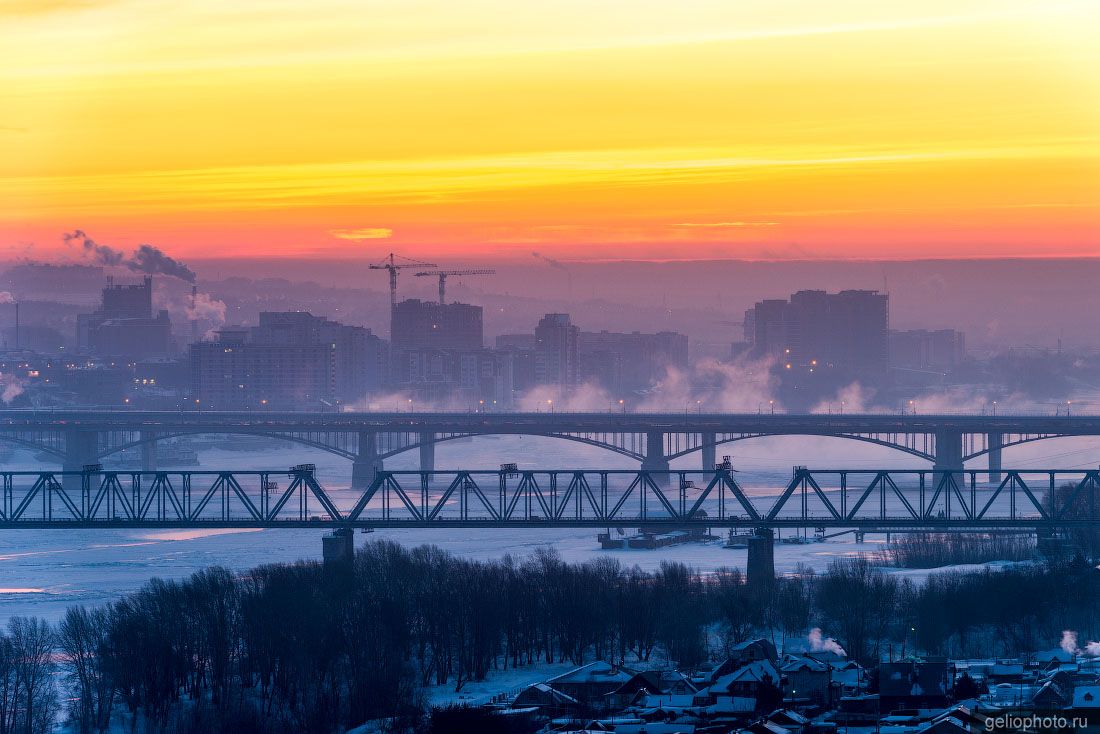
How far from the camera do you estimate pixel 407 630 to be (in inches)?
1661

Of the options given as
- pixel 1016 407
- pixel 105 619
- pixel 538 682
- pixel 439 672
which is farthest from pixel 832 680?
pixel 1016 407

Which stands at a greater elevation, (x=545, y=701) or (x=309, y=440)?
(x=309, y=440)

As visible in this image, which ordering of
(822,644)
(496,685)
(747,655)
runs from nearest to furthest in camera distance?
(747,655) → (496,685) → (822,644)

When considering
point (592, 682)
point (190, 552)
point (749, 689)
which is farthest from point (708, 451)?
point (749, 689)

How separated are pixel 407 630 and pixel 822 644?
7852 millimetres

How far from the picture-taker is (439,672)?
41.0m

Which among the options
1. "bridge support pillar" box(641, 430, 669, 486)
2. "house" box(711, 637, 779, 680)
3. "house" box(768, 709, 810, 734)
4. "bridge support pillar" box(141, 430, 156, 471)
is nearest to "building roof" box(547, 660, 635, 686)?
"house" box(711, 637, 779, 680)

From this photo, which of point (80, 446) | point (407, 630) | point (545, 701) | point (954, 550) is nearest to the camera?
point (545, 701)

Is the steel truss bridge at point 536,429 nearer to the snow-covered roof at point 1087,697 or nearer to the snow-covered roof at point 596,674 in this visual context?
the snow-covered roof at point 596,674

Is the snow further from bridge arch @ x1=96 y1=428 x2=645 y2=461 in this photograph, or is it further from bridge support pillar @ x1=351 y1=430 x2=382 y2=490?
bridge support pillar @ x1=351 y1=430 x2=382 y2=490

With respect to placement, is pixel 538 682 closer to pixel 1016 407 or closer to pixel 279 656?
pixel 279 656

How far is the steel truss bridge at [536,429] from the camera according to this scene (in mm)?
97875

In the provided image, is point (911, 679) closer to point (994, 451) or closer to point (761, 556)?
point (761, 556)

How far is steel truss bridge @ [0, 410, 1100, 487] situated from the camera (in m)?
97.9
